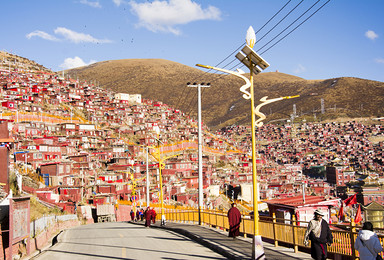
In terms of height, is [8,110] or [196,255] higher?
[8,110]

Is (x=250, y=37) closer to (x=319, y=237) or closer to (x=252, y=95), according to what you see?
(x=252, y=95)

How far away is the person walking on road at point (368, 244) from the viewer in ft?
28.7

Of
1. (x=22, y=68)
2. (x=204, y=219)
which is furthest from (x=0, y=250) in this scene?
(x=22, y=68)

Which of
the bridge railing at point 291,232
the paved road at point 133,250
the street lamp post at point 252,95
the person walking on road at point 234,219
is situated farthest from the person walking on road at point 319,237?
the person walking on road at point 234,219

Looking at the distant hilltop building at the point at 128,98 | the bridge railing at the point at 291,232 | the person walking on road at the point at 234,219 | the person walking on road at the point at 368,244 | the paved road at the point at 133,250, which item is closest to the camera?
the person walking on road at the point at 368,244

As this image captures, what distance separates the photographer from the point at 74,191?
5856cm

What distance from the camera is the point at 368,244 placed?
347 inches

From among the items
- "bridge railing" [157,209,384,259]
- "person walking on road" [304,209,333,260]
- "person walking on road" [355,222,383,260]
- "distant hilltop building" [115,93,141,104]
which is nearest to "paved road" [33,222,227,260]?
"bridge railing" [157,209,384,259]

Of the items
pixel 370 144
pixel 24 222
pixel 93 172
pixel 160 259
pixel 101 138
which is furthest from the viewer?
pixel 370 144

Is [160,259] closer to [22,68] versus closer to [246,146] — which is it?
[246,146]

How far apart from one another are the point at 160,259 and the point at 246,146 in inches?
6638

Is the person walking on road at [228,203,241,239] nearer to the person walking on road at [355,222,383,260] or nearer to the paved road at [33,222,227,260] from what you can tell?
the paved road at [33,222,227,260]

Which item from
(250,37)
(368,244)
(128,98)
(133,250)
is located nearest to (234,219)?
(133,250)

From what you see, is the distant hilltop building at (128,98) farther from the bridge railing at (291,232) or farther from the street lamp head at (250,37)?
the street lamp head at (250,37)
